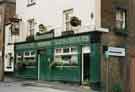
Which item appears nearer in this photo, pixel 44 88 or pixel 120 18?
pixel 44 88

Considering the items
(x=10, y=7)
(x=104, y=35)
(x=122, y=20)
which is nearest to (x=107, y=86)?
(x=104, y=35)

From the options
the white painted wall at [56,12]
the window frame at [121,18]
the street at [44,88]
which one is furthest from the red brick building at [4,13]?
the window frame at [121,18]

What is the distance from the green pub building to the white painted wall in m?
0.85

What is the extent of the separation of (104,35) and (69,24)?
3.66m

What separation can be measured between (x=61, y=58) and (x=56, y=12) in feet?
13.4

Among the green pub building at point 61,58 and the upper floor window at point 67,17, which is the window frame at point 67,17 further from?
the green pub building at point 61,58

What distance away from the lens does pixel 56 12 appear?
29562mm

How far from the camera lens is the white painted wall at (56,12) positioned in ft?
83.9

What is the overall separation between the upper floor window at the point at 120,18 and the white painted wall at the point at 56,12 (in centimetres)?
208

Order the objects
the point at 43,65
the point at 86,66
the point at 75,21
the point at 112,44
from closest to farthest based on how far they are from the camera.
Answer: the point at 86,66 < the point at 112,44 < the point at 75,21 < the point at 43,65

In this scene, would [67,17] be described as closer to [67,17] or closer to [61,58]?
[67,17]

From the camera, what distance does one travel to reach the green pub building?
82.1 ft

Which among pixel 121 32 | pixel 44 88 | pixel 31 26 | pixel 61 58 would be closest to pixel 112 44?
pixel 121 32

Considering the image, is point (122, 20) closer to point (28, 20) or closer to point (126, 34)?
point (126, 34)
